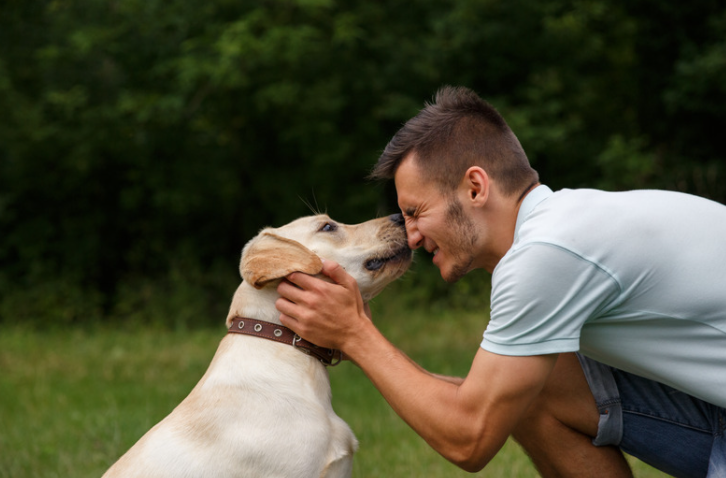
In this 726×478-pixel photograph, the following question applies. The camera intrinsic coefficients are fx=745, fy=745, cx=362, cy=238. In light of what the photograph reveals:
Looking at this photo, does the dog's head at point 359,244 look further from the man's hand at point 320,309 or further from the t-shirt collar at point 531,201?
the t-shirt collar at point 531,201

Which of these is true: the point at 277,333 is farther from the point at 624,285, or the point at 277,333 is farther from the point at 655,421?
the point at 655,421

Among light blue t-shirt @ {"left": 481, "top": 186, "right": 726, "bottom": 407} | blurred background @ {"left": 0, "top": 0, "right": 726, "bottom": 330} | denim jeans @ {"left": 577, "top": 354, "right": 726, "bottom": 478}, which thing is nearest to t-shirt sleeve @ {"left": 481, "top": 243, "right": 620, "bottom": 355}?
light blue t-shirt @ {"left": 481, "top": 186, "right": 726, "bottom": 407}

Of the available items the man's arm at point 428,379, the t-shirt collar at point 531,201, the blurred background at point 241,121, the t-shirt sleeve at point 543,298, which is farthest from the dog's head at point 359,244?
the blurred background at point 241,121

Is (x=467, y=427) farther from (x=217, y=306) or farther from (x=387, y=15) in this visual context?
(x=387, y=15)

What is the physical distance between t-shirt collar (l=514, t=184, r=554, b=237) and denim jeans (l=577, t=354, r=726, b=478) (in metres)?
0.76

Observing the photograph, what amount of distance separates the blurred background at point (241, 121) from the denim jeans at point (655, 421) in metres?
7.45

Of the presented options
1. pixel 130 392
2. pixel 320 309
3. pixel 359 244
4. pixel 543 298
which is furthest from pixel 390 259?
pixel 130 392

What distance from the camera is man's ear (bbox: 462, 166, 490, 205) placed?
271cm

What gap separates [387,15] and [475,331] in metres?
5.99

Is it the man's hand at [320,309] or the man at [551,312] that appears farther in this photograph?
the man's hand at [320,309]

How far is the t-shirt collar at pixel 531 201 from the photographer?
2658 mm

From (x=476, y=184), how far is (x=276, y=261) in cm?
80

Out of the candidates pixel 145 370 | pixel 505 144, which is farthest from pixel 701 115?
pixel 505 144

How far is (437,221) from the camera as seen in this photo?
9.30 ft
